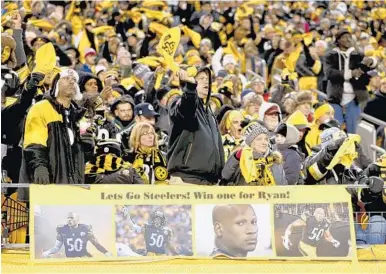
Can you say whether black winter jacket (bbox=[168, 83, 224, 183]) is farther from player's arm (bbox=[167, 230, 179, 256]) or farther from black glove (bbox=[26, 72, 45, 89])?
player's arm (bbox=[167, 230, 179, 256])

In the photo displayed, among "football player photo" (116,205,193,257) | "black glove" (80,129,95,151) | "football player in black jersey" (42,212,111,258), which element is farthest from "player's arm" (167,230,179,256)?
"black glove" (80,129,95,151)

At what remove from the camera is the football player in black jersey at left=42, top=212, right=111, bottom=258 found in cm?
898

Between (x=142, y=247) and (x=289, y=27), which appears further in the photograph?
(x=289, y=27)

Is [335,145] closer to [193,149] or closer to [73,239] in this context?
[193,149]

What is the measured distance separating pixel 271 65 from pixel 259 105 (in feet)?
18.8

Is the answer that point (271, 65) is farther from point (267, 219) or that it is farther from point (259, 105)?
point (267, 219)

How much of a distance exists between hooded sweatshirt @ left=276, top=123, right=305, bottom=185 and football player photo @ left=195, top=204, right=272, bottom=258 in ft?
5.26

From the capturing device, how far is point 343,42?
1725cm

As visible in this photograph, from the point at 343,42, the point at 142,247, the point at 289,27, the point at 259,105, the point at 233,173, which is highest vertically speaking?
the point at 289,27

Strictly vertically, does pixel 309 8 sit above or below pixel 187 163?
above

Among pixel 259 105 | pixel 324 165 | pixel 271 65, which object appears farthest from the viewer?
pixel 271 65

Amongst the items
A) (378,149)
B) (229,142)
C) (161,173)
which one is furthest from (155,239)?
(378,149)

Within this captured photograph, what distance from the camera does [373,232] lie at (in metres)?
9.98

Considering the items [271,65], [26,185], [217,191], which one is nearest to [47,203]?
[26,185]
